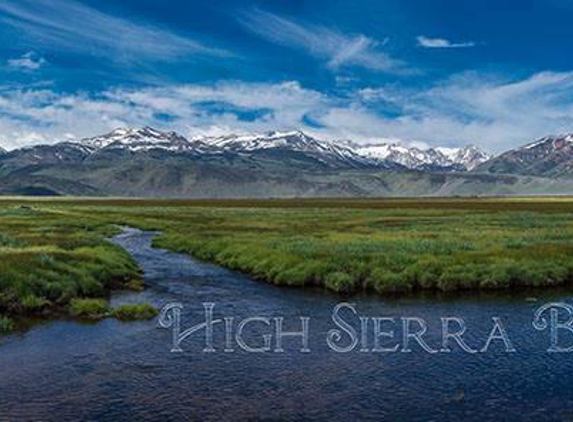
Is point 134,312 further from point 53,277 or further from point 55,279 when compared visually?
point 53,277

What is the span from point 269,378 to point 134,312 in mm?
12407

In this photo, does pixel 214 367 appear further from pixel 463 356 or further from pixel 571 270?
pixel 571 270

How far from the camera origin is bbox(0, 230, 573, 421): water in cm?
2009

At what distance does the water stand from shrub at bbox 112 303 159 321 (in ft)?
3.94

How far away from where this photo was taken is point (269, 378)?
23.3m

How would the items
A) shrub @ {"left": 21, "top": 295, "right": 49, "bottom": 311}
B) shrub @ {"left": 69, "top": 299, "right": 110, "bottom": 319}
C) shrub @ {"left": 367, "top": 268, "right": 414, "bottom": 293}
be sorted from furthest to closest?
shrub @ {"left": 367, "top": 268, "right": 414, "bottom": 293}
shrub @ {"left": 69, "top": 299, "right": 110, "bottom": 319}
shrub @ {"left": 21, "top": 295, "right": 49, "bottom": 311}

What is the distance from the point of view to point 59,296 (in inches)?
1387

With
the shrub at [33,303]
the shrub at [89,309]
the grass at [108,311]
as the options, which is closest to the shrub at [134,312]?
the grass at [108,311]

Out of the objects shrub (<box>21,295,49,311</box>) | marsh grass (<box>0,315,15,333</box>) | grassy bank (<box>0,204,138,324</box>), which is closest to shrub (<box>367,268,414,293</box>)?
grassy bank (<box>0,204,138,324</box>)

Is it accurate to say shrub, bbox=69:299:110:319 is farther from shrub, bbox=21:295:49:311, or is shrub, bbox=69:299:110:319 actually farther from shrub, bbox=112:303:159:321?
shrub, bbox=21:295:49:311

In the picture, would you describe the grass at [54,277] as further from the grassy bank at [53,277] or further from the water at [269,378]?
the water at [269,378]

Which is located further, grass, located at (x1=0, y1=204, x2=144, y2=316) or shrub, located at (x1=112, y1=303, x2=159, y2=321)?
grass, located at (x1=0, y1=204, x2=144, y2=316)

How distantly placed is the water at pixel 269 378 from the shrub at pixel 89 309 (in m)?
1.45

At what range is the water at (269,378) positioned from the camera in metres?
20.1
